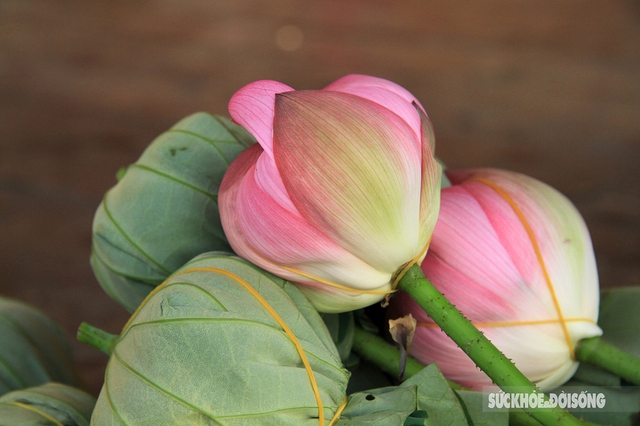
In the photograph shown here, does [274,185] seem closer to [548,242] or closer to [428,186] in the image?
[428,186]

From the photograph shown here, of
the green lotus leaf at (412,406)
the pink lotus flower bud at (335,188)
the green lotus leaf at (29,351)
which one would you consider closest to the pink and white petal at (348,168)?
the pink lotus flower bud at (335,188)

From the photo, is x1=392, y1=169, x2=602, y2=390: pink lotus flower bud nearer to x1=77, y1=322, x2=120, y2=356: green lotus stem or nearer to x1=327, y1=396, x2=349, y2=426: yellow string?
x1=327, y1=396, x2=349, y2=426: yellow string

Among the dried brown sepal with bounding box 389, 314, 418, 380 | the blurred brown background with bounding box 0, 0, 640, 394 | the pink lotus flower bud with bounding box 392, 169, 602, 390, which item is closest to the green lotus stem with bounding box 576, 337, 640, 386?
the pink lotus flower bud with bounding box 392, 169, 602, 390

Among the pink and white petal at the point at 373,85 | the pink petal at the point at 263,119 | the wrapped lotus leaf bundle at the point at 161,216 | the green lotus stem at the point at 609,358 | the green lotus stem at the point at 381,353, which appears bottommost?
the green lotus stem at the point at 381,353

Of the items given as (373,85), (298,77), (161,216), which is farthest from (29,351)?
(298,77)

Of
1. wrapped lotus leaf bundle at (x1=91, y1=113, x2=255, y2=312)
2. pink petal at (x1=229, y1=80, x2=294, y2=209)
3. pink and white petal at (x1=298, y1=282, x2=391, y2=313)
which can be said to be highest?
pink petal at (x1=229, y1=80, x2=294, y2=209)

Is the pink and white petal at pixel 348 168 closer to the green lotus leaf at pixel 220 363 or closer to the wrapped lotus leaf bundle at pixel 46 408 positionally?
A: the green lotus leaf at pixel 220 363
